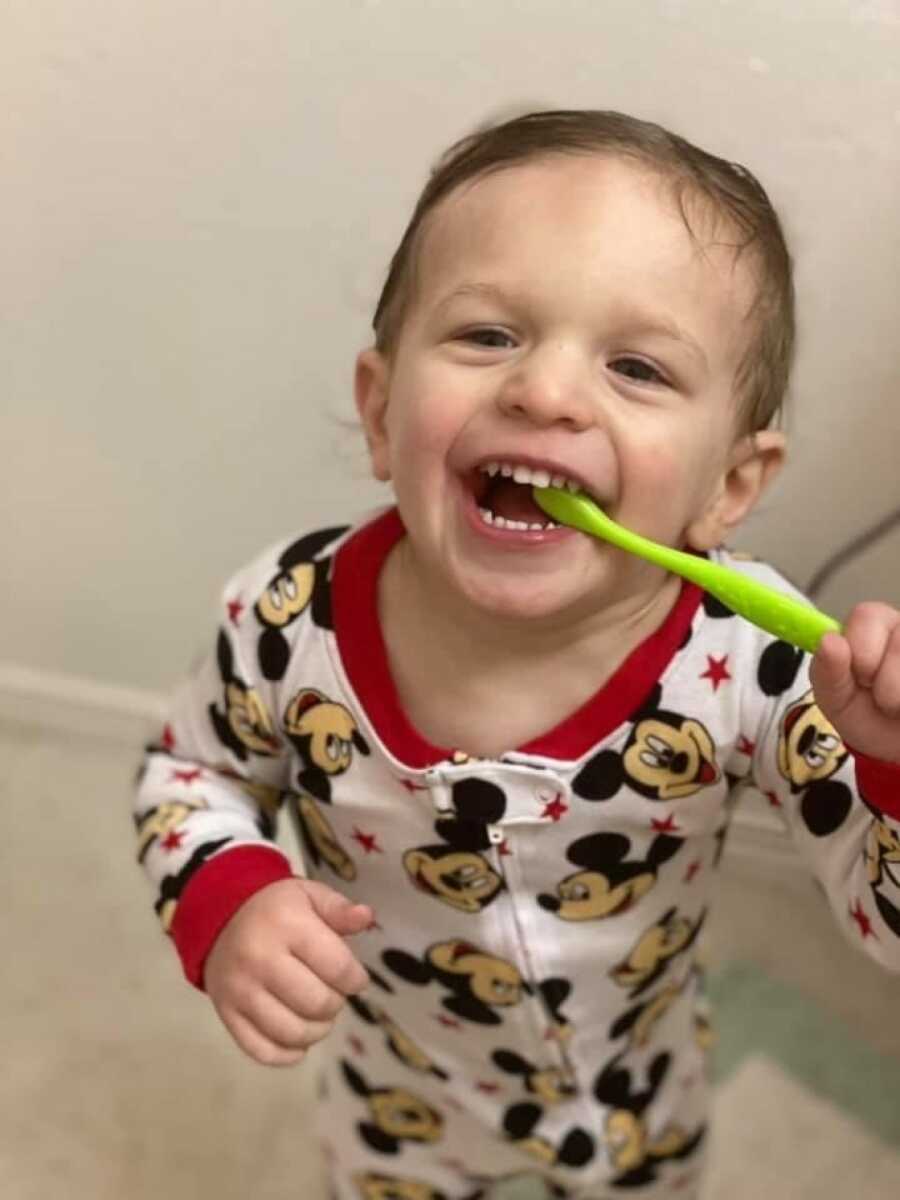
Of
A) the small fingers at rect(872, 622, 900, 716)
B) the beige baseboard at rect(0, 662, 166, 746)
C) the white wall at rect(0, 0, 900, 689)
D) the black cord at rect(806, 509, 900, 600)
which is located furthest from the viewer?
the beige baseboard at rect(0, 662, 166, 746)

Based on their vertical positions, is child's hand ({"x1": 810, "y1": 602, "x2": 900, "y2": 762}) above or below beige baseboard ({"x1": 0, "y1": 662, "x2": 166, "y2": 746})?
above

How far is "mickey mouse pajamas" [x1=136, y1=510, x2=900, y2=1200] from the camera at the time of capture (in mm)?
573

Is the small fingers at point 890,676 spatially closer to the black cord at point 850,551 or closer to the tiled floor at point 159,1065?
the black cord at point 850,551

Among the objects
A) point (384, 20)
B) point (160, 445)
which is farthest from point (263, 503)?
point (384, 20)

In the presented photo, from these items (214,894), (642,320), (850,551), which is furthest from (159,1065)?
(642,320)

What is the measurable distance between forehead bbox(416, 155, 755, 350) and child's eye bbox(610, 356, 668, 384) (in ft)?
0.07

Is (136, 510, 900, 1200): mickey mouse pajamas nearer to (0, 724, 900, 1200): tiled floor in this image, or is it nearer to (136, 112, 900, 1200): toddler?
(136, 112, 900, 1200): toddler

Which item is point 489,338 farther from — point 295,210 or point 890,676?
point 295,210

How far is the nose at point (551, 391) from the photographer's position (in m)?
0.48

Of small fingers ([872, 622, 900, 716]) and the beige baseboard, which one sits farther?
the beige baseboard

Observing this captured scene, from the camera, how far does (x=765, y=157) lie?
2.31 ft

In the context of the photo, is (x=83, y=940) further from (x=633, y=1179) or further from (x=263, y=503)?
(x=633, y=1179)

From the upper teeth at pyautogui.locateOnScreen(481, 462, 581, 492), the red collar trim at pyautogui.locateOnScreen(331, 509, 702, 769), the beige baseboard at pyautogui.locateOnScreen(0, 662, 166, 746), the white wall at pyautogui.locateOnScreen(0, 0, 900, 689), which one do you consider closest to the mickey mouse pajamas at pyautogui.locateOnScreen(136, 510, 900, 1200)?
the red collar trim at pyautogui.locateOnScreen(331, 509, 702, 769)

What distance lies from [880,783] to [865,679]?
0.17 feet
